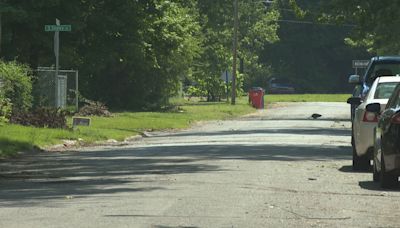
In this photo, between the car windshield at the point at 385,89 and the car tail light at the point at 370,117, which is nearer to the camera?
the car tail light at the point at 370,117

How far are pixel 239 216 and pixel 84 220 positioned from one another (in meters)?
1.76

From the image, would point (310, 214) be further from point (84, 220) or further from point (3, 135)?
point (3, 135)

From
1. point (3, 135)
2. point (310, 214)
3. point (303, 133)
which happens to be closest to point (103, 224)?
point (310, 214)

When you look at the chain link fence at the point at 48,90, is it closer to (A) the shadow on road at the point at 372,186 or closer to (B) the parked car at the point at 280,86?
(A) the shadow on road at the point at 372,186

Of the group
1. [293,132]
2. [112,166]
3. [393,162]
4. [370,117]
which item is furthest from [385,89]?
[293,132]

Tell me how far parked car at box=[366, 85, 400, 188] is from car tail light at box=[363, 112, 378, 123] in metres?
1.52

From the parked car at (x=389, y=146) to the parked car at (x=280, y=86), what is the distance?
8028 cm

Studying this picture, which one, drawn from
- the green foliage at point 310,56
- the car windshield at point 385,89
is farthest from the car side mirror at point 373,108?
the green foliage at point 310,56

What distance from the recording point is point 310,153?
2067cm

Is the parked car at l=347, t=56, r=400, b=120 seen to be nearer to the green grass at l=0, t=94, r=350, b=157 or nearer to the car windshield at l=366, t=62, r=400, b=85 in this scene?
the car windshield at l=366, t=62, r=400, b=85

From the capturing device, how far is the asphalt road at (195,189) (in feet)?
34.0

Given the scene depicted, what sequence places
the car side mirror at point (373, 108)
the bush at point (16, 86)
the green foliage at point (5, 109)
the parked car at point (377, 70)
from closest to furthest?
the car side mirror at point (373, 108), the parked car at point (377, 70), the green foliage at point (5, 109), the bush at point (16, 86)

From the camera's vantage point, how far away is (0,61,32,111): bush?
2756 centimetres

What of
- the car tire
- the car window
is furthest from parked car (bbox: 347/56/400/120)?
the car window
